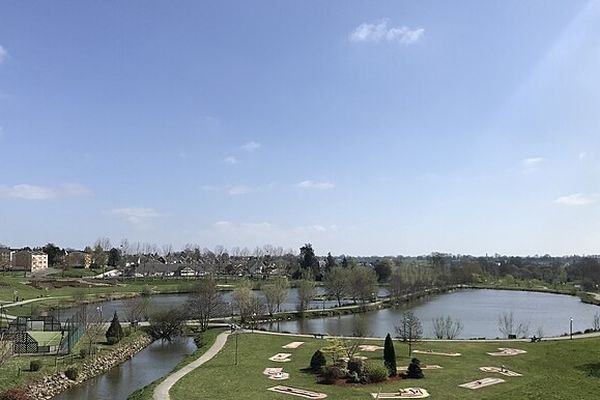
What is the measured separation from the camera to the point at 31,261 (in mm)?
121562

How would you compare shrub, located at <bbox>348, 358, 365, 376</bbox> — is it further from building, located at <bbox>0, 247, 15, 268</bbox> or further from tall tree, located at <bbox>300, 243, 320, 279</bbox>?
building, located at <bbox>0, 247, 15, 268</bbox>

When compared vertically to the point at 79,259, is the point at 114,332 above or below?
below

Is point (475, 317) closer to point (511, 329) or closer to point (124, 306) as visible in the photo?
point (511, 329)

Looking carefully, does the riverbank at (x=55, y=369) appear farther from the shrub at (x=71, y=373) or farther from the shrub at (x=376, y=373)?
the shrub at (x=376, y=373)

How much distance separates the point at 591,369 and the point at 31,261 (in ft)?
395

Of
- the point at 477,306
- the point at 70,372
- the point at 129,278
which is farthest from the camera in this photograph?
the point at 129,278

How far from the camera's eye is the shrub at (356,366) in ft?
82.1

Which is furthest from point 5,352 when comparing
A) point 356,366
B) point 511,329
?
point 511,329

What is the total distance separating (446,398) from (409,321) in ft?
49.4

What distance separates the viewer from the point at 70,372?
1080 inches

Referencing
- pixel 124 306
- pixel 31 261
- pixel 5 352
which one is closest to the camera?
pixel 5 352

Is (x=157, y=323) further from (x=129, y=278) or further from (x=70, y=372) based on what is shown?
(x=129, y=278)

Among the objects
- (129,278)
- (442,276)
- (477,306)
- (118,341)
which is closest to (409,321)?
(118,341)

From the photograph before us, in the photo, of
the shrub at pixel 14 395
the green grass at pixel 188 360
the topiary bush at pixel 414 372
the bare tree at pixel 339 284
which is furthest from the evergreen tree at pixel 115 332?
the bare tree at pixel 339 284
